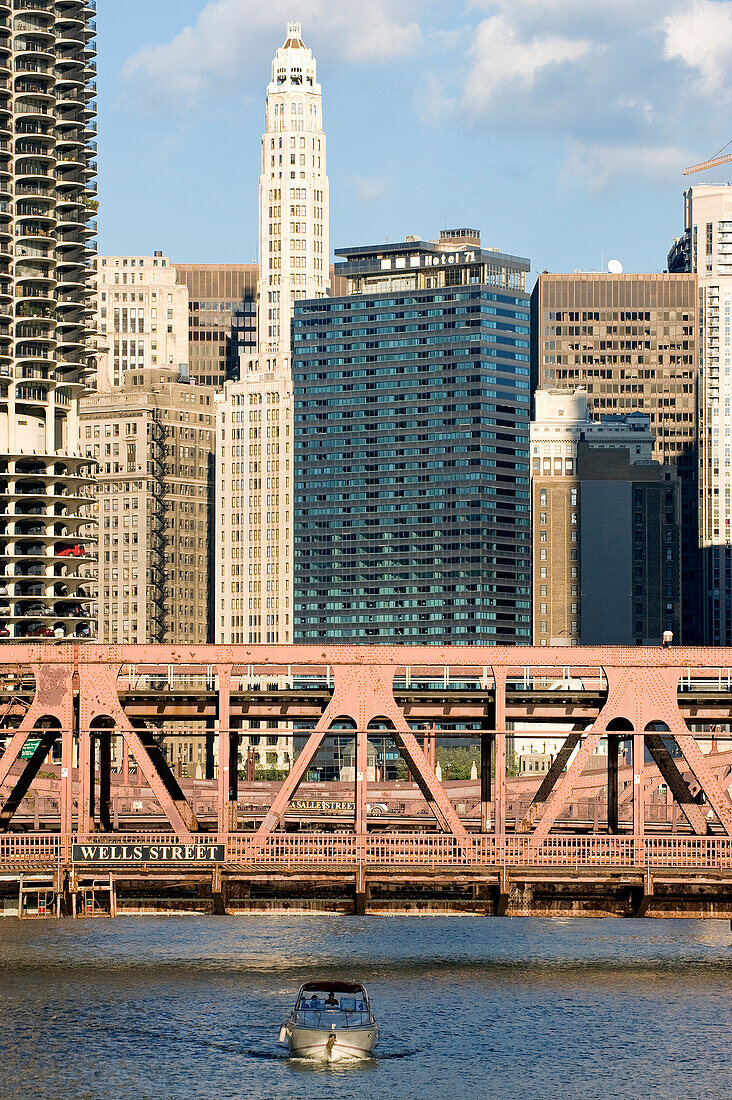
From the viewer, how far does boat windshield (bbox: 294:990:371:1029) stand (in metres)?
73.1

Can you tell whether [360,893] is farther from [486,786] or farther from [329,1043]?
[486,786]

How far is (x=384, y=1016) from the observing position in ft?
A: 263

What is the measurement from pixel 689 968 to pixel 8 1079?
120 feet

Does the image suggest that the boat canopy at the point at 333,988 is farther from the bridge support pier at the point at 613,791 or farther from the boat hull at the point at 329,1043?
the bridge support pier at the point at 613,791

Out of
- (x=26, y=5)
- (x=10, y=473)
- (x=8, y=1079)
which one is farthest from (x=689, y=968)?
(x=26, y=5)

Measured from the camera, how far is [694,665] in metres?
80.3

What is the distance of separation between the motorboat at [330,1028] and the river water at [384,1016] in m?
0.76

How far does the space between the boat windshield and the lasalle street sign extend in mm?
6603

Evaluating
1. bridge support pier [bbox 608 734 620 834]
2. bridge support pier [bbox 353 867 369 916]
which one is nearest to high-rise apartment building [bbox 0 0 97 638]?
bridge support pier [bbox 608 734 620 834]

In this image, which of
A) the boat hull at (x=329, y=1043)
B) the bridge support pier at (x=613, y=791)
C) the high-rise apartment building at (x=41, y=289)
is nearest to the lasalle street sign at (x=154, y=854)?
the boat hull at (x=329, y=1043)

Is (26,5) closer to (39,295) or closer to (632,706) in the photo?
(39,295)

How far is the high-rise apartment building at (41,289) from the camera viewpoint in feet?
552

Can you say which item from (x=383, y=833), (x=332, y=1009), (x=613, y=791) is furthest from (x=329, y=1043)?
(x=613, y=791)

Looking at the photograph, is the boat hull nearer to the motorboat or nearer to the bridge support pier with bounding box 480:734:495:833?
the motorboat
